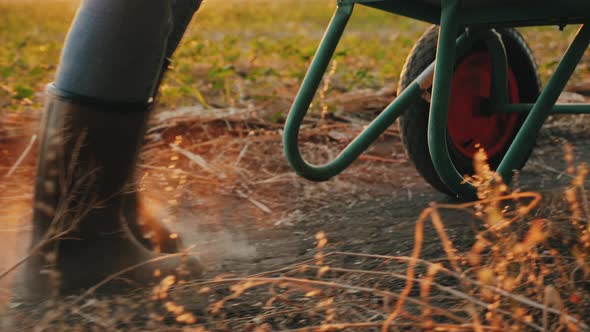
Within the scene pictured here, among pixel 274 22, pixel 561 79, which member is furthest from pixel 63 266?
pixel 274 22

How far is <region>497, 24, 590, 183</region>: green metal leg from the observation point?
6.31 ft

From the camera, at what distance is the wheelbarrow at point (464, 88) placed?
179 cm

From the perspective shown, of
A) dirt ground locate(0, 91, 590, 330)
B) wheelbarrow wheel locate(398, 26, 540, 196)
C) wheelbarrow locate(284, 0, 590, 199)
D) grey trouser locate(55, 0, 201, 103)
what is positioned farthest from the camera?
wheelbarrow wheel locate(398, 26, 540, 196)

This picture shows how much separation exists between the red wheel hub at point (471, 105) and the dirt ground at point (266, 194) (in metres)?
0.18

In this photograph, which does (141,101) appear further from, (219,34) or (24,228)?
(219,34)

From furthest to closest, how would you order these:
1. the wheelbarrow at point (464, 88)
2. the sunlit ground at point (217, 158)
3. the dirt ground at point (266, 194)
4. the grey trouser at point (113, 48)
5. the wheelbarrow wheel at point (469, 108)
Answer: the wheelbarrow wheel at point (469, 108) < the sunlit ground at point (217, 158) < the dirt ground at point (266, 194) < the wheelbarrow at point (464, 88) < the grey trouser at point (113, 48)

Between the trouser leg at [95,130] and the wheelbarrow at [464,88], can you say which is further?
the wheelbarrow at [464,88]

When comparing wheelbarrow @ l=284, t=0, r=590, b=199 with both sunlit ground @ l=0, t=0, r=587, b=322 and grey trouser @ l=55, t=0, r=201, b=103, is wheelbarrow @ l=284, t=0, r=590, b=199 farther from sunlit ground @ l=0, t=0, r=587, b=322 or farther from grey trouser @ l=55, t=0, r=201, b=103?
grey trouser @ l=55, t=0, r=201, b=103

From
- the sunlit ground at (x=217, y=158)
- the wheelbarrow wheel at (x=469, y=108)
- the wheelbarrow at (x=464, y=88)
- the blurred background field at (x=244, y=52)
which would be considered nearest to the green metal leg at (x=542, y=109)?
the wheelbarrow at (x=464, y=88)

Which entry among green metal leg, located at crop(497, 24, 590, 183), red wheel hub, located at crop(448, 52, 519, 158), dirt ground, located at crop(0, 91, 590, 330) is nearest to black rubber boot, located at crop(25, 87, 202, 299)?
dirt ground, located at crop(0, 91, 590, 330)

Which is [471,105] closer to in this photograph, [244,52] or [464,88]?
[464,88]

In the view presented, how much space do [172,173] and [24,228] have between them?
0.65 meters

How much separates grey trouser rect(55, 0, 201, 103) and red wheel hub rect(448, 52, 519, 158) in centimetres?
104

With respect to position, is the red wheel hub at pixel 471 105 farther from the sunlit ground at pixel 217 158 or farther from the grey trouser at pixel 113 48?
the grey trouser at pixel 113 48
